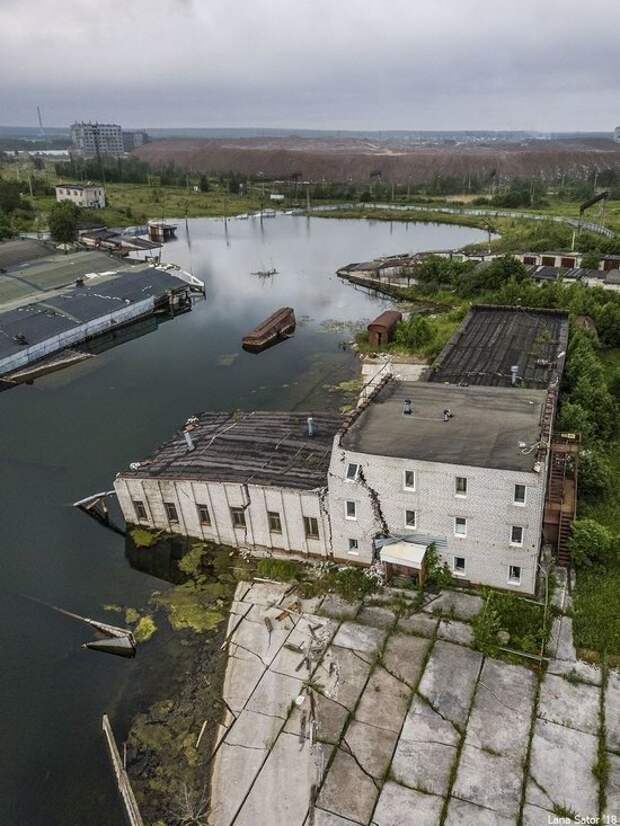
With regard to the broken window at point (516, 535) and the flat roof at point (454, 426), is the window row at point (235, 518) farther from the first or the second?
the broken window at point (516, 535)

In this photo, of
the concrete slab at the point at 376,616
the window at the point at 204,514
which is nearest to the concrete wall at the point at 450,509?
the concrete slab at the point at 376,616

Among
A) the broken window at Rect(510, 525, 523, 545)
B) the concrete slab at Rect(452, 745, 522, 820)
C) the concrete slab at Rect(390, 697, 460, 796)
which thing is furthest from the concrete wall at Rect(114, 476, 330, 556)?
the concrete slab at Rect(452, 745, 522, 820)

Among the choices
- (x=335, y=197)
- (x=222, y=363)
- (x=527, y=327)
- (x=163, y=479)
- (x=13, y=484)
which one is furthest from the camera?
(x=335, y=197)

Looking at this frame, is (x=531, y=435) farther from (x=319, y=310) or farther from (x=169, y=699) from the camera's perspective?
(x=319, y=310)

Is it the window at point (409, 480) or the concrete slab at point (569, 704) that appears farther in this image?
the window at point (409, 480)

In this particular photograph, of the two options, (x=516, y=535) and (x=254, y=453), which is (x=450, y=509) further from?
(x=254, y=453)

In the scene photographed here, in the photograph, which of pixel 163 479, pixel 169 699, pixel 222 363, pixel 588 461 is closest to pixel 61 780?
pixel 169 699
